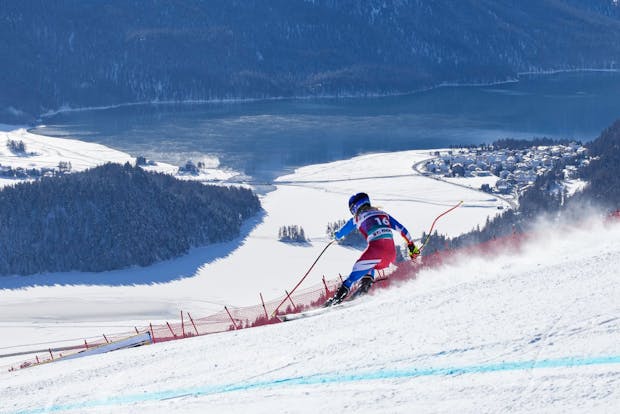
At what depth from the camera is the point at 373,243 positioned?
43.9 ft

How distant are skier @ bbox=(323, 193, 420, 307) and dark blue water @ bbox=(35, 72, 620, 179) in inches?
3464

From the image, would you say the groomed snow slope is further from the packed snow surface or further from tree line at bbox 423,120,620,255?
tree line at bbox 423,120,620,255

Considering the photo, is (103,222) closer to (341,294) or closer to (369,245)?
(341,294)

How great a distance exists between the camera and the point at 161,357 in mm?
11305

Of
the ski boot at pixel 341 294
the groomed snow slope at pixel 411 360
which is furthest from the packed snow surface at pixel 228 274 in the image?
the groomed snow slope at pixel 411 360

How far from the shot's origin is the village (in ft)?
293

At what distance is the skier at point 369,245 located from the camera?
13266 mm

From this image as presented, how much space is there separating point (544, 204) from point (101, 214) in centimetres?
3952

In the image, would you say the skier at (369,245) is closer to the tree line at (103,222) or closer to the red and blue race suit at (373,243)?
the red and blue race suit at (373,243)

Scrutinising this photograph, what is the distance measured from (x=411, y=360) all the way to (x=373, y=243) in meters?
4.71

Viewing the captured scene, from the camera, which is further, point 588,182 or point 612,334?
point 588,182

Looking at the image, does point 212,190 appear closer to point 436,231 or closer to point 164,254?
point 164,254

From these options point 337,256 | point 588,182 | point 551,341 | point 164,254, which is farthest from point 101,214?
point 551,341

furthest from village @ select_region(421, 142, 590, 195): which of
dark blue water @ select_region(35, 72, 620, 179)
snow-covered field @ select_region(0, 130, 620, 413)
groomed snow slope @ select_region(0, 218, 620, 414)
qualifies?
groomed snow slope @ select_region(0, 218, 620, 414)
